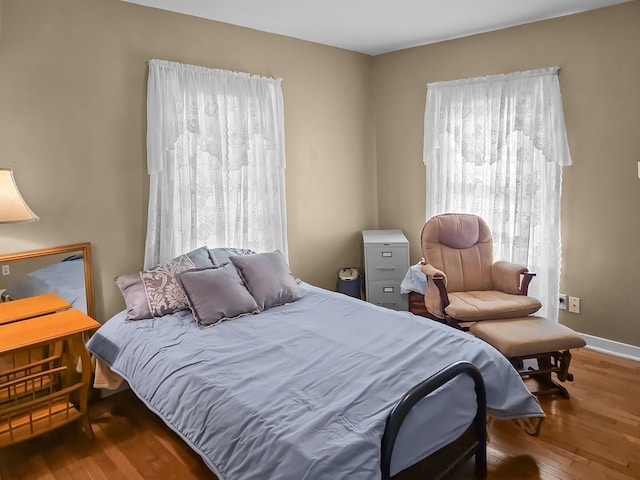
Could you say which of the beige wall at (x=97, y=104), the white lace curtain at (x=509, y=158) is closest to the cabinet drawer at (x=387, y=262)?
the white lace curtain at (x=509, y=158)

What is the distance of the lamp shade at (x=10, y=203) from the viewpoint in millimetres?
2357

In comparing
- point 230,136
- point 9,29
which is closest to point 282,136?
point 230,136

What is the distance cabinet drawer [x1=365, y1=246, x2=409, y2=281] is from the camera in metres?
4.27

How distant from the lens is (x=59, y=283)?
289cm

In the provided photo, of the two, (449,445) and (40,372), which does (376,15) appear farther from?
(40,372)

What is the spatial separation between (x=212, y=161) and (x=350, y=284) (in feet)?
5.68

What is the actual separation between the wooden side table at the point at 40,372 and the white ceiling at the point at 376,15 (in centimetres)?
203

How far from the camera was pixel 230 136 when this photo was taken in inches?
143

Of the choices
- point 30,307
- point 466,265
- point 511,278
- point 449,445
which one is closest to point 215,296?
point 30,307

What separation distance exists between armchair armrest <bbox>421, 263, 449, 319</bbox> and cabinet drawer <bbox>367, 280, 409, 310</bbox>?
65cm

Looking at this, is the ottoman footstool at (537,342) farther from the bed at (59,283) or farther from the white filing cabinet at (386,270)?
the bed at (59,283)

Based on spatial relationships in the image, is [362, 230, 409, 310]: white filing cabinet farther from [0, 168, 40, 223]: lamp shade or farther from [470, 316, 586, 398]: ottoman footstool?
[0, 168, 40, 223]: lamp shade

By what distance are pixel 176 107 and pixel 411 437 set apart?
8.53 feet

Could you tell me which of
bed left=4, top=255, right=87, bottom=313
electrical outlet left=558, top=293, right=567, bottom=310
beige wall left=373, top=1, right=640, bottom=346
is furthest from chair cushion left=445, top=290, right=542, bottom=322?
bed left=4, top=255, right=87, bottom=313
